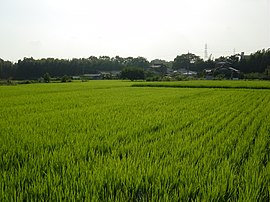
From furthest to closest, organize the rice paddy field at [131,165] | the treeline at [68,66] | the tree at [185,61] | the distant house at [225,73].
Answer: the tree at [185,61]
the treeline at [68,66]
the distant house at [225,73]
the rice paddy field at [131,165]

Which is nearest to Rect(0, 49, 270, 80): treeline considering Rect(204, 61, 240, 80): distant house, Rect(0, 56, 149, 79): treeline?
Rect(0, 56, 149, 79): treeline

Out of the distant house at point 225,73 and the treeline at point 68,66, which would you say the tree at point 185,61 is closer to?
the treeline at point 68,66

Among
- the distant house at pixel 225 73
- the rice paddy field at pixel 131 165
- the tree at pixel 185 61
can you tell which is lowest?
the rice paddy field at pixel 131 165

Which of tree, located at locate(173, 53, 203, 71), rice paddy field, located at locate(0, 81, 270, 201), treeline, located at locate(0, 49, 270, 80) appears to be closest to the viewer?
rice paddy field, located at locate(0, 81, 270, 201)

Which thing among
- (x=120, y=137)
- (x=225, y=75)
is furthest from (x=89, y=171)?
(x=225, y=75)

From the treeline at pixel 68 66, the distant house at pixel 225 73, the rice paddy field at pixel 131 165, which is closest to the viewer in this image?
the rice paddy field at pixel 131 165

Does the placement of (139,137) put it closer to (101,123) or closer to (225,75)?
(101,123)

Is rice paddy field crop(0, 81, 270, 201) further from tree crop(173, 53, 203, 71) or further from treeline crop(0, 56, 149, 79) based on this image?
tree crop(173, 53, 203, 71)

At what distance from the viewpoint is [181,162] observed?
327cm

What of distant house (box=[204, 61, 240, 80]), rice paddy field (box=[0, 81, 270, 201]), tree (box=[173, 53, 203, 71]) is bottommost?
rice paddy field (box=[0, 81, 270, 201])

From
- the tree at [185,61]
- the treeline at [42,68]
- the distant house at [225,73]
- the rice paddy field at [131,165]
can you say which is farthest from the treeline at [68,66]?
the rice paddy field at [131,165]

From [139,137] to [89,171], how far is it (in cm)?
199

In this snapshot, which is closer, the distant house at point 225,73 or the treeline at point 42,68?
the distant house at point 225,73

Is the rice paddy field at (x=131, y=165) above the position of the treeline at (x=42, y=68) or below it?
below
